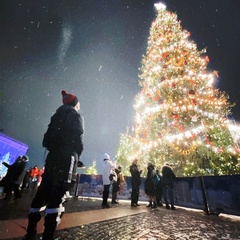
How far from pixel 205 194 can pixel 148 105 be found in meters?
10.4

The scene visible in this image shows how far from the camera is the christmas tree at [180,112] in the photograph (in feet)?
40.3

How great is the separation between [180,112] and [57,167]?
13.2 metres

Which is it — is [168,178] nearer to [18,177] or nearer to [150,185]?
[150,185]

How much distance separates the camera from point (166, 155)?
45.4 feet

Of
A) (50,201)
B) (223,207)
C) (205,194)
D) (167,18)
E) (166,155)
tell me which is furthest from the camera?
(167,18)

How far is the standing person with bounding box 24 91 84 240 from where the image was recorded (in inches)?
83.0

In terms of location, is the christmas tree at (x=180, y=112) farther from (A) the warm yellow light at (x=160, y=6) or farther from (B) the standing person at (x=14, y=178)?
(B) the standing person at (x=14, y=178)

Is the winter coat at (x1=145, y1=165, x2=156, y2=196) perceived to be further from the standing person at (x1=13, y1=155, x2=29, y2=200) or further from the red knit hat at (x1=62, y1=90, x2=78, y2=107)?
the red knit hat at (x1=62, y1=90, x2=78, y2=107)

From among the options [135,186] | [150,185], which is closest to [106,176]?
[135,186]

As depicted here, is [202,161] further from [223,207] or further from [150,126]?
[223,207]

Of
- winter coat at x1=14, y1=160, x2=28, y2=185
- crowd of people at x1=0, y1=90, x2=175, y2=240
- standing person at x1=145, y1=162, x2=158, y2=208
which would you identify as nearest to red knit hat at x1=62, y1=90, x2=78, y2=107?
crowd of people at x1=0, y1=90, x2=175, y2=240

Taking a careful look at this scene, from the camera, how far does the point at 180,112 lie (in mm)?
14062

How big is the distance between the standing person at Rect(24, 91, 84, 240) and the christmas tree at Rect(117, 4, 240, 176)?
11417 mm

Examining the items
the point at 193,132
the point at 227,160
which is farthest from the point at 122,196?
the point at 227,160
